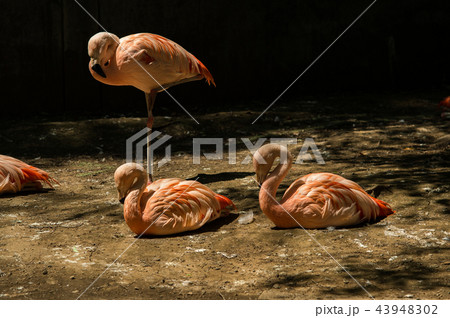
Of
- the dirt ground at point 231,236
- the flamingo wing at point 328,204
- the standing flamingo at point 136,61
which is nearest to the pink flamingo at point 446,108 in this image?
the dirt ground at point 231,236

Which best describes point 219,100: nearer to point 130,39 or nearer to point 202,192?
point 130,39

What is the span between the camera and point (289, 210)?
4027 mm

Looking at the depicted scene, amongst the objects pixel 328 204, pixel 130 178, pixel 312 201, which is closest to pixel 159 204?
pixel 130 178

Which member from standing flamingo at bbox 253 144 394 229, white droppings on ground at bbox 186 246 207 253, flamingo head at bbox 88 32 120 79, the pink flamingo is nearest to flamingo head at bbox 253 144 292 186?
standing flamingo at bbox 253 144 394 229

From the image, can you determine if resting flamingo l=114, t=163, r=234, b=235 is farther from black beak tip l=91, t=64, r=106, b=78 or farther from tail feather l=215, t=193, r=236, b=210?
black beak tip l=91, t=64, r=106, b=78

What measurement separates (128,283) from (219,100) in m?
5.66

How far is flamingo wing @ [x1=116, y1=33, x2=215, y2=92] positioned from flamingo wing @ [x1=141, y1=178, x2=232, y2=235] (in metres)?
1.35

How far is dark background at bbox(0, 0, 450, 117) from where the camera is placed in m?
8.06

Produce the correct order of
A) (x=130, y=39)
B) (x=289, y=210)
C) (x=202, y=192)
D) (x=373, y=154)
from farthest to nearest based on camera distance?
(x=373, y=154) < (x=130, y=39) < (x=202, y=192) < (x=289, y=210)

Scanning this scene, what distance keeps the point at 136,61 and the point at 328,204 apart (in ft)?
7.20

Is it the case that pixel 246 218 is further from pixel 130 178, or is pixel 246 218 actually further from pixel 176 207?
pixel 130 178

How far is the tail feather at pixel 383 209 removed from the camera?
421 cm

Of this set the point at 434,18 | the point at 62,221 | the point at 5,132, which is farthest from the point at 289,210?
the point at 434,18
